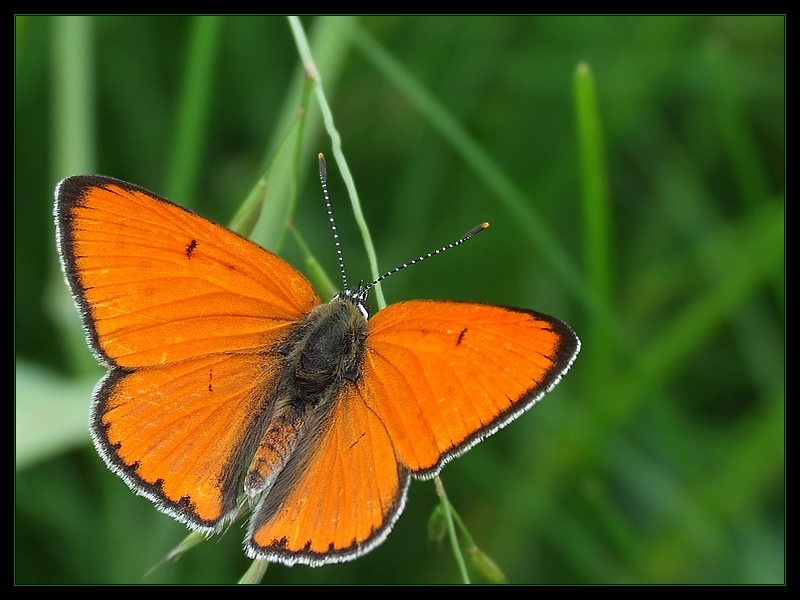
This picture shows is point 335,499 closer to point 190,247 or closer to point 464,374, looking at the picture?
point 464,374

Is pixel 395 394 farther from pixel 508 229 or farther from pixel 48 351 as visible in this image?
pixel 48 351

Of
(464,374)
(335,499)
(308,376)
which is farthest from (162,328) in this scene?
(464,374)

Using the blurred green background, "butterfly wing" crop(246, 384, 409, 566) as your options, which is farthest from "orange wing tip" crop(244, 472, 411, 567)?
the blurred green background

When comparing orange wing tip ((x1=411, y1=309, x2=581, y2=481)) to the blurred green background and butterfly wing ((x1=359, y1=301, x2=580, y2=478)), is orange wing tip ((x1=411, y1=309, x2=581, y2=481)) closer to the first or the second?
butterfly wing ((x1=359, y1=301, x2=580, y2=478))

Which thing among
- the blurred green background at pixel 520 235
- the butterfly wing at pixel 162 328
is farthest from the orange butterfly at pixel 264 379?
the blurred green background at pixel 520 235

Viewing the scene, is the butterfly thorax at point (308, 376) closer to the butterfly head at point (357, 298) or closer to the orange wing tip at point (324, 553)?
the butterfly head at point (357, 298)

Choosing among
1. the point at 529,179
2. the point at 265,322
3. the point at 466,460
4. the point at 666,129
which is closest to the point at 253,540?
the point at 265,322
